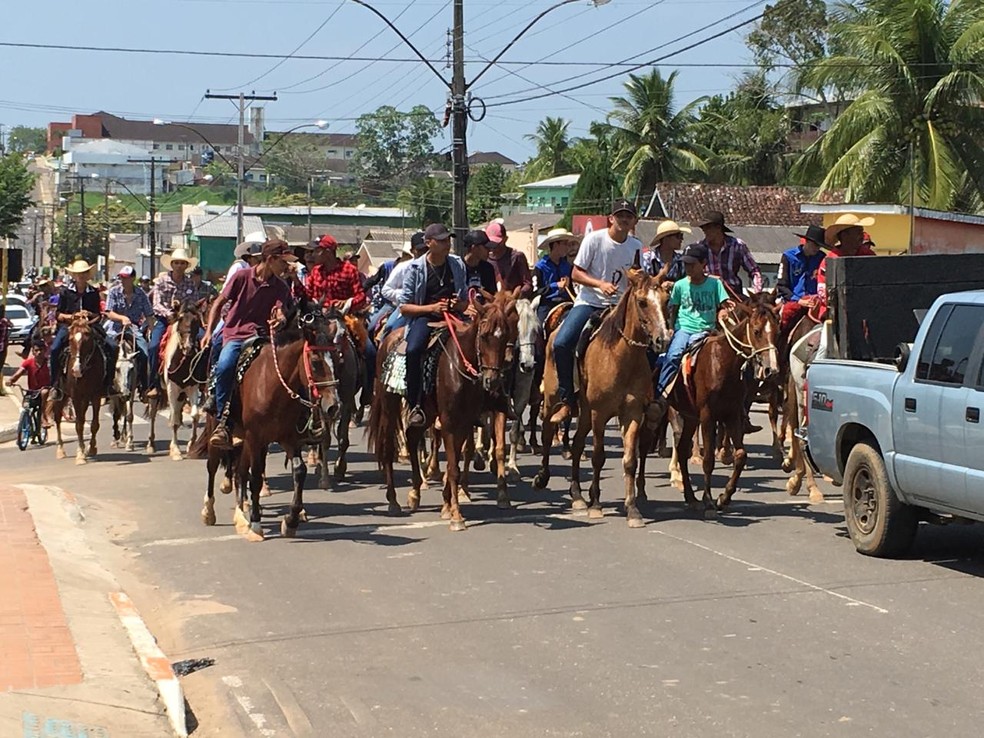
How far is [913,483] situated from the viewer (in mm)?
10508

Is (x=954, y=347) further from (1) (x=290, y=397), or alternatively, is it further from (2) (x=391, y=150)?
(2) (x=391, y=150)

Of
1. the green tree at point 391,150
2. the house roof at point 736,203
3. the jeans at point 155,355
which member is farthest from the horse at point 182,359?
the green tree at point 391,150

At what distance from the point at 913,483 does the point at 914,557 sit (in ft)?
3.08

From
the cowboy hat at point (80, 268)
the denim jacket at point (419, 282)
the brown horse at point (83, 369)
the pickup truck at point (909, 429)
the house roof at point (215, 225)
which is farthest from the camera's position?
the house roof at point (215, 225)

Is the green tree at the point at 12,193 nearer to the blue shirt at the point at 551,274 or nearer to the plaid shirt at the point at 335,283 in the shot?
the blue shirt at the point at 551,274

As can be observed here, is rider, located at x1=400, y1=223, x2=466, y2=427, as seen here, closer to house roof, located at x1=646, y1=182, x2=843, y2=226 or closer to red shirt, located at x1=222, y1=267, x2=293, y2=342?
red shirt, located at x1=222, y1=267, x2=293, y2=342

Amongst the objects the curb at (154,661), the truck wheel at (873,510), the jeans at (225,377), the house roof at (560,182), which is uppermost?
the house roof at (560,182)

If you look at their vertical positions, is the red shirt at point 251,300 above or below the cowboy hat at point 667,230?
below

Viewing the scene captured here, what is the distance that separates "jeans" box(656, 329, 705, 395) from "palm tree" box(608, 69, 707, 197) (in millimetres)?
51859

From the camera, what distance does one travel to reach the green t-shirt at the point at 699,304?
45.1 feet

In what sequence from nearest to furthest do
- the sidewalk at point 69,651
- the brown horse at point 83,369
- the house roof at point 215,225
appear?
the sidewalk at point 69,651 → the brown horse at point 83,369 → the house roof at point 215,225

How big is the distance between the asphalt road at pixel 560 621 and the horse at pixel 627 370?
0.60 metres

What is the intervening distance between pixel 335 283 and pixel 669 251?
4.07 metres

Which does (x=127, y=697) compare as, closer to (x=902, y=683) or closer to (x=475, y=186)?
(x=902, y=683)
